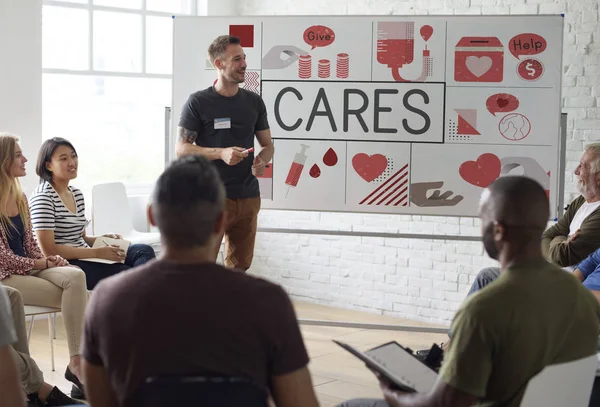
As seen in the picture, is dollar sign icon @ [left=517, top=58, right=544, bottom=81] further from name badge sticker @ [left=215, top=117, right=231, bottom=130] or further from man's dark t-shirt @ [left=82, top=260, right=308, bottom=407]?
man's dark t-shirt @ [left=82, top=260, right=308, bottom=407]

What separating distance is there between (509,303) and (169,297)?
739 mm

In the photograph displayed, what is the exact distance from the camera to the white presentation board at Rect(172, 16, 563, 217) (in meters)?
4.72

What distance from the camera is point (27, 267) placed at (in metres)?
4.00

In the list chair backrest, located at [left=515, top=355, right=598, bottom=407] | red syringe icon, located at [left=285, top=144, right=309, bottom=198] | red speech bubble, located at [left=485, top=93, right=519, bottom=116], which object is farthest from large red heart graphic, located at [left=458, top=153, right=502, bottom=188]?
chair backrest, located at [left=515, top=355, right=598, bottom=407]

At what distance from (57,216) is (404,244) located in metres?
2.68

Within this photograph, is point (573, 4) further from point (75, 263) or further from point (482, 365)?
point (482, 365)

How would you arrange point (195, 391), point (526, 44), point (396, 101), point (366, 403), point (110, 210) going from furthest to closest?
point (110, 210), point (396, 101), point (526, 44), point (366, 403), point (195, 391)

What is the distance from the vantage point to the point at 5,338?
65.2 inches

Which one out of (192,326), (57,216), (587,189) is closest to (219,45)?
(57,216)

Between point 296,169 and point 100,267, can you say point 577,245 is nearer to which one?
point 296,169

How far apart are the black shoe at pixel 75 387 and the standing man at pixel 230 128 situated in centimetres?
116

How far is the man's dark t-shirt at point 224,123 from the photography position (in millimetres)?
4465

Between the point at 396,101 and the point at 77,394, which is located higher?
the point at 396,101

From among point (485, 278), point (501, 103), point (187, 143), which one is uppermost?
point (501, 103)
